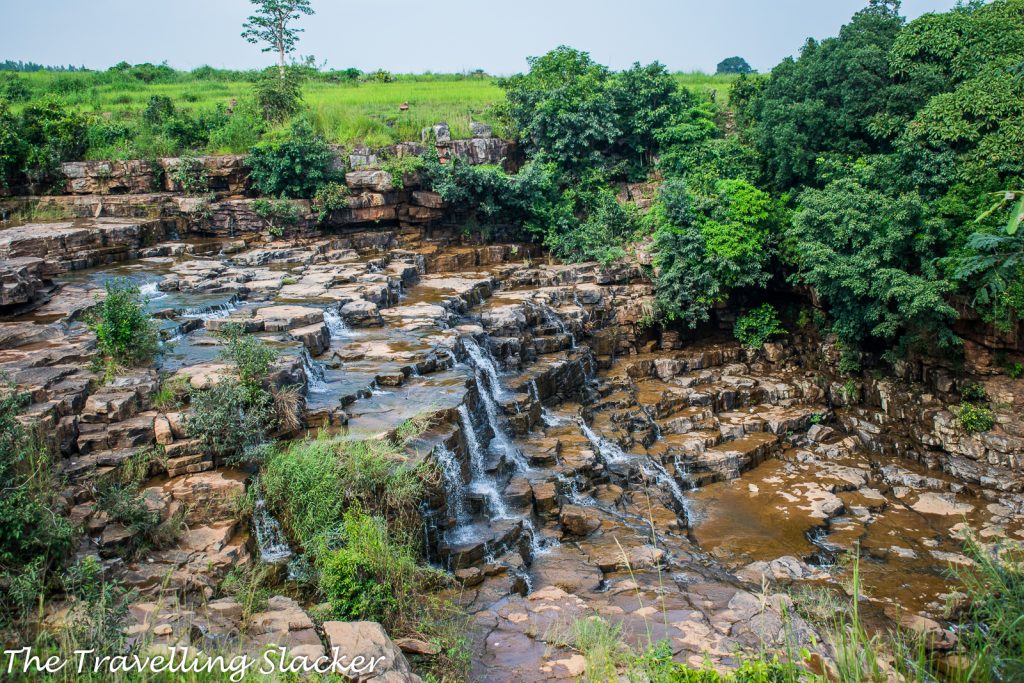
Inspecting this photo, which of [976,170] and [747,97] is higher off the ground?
[747,97]

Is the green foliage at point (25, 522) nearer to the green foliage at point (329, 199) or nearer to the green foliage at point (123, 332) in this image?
the green foliage at point (123, 332)

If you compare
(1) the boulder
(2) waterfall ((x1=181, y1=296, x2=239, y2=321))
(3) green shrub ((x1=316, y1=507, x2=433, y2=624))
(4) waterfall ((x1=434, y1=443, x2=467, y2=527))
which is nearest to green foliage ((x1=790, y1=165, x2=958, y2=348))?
(4) waterfall ((x1=434, y1=443, x2=467, y2=527))

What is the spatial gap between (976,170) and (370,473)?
10.8 meters

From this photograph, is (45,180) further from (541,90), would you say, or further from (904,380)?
(904,380)

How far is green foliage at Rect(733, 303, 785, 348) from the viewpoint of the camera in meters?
15.3

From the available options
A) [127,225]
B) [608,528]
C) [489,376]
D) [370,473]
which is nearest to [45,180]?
[127,225]

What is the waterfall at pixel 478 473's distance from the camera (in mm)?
9531

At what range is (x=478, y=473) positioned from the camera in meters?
9.94

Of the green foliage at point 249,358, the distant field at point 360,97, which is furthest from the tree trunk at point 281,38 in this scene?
the green foliage at point 249,358

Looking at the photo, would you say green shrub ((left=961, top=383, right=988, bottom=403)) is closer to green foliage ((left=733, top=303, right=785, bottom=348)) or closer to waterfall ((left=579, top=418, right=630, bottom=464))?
green foliage ((left=733, top=303, right=785, bottom=348))

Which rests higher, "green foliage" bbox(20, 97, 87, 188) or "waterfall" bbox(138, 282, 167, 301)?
"green foliage" bbox(20, 97, 87, 188)

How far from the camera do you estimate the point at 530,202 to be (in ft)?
59.0

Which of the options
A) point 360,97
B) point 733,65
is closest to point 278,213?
point 360,97

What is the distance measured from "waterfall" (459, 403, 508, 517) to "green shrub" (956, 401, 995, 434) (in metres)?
7.80
